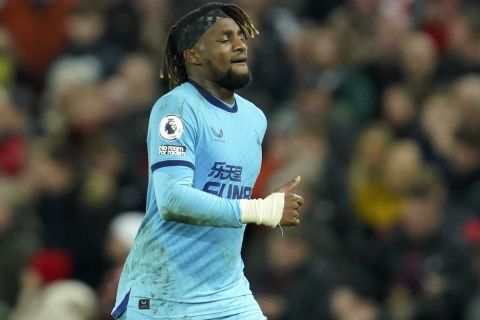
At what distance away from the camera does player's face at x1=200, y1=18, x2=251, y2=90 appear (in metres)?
6.30

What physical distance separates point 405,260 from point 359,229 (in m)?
1.13

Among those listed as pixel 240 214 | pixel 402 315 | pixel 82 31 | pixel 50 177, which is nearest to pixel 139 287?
pixel 240 214

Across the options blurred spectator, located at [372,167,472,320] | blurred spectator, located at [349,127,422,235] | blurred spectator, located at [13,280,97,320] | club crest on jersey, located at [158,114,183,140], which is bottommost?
blurred spectator, located at [13,280,97,320]

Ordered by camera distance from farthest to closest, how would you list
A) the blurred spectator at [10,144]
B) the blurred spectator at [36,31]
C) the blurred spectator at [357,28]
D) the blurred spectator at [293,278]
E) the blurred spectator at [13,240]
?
the blurred spectator at [36,31] → the blurred spectator at [357,28] → the blurred spectator at [10,144] → the blurred spectator at [13,240] → the blurred spectator at [293,278]

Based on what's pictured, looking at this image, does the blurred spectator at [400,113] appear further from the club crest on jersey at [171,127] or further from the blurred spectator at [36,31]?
the club crest on jersey at [171,127]

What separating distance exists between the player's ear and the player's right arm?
1.07 feet

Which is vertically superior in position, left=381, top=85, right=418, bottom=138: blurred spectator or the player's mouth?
the player's mouth

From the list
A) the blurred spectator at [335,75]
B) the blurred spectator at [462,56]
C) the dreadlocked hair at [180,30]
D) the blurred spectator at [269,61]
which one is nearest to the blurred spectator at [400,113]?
the blurred spectator at [462,56]

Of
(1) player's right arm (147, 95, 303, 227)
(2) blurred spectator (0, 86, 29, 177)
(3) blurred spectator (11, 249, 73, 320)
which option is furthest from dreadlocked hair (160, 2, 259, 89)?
(2) blurred spectator (0, 86, 29, 177)

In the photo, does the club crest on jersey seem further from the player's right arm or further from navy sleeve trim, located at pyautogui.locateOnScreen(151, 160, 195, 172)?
navy sleeve trim, located at pyautogui.locateOnScreen(151, 160, 195, 172)

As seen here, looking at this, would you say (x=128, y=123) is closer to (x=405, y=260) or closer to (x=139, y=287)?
(x=405, y=260)

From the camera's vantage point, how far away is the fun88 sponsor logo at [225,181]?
624 centimetres

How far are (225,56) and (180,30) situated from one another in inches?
9.9

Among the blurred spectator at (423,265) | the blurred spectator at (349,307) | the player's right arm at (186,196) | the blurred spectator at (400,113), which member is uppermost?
the player's right arm at (186,196)
